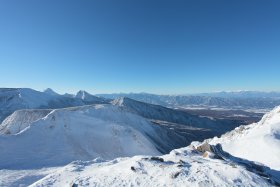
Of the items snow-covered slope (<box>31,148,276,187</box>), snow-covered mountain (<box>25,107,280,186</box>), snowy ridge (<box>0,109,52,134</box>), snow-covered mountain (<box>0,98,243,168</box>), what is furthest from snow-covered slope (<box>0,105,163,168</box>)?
snowy ridge (<box>0,109,52,134</box>)

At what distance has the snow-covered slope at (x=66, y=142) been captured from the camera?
41416mm

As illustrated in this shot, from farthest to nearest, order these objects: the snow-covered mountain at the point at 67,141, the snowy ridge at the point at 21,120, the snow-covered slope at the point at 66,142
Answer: the snowy ridge at the point at 21,120 → the snow-covered mountain at the point at 67,141 → the snow-covered slope at the point at 66,142

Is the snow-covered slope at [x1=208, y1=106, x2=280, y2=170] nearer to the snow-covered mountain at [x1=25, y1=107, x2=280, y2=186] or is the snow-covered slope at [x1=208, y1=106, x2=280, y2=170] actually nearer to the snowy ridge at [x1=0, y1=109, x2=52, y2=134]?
the snow-covered mountain at [x1=25, y1=107, x2=280, y2=186]

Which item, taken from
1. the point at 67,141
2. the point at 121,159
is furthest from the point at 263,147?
the point at 67,141

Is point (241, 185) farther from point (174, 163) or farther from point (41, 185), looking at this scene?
point (41, 185)

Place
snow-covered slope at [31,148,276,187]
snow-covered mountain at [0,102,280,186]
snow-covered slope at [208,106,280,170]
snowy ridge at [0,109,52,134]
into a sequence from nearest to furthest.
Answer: snow-covered slope at [31,148,276,187], snow-covered mountain at [0,102,280,186], snow-covered slope at [208,106,280,170], snowy ridge at [0,109,52,134]

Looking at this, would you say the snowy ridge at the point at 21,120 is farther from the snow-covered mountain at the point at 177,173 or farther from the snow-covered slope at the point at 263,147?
the snow-covered slope at the point at 263,147

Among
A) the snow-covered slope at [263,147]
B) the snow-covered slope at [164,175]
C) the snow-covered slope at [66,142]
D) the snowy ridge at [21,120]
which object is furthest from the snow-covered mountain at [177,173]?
the snowy ridge at [21,120]

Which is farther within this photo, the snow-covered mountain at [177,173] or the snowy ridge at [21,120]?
the snowy ridge at [21,120]

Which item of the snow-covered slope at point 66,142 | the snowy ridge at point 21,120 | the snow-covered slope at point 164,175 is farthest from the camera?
the snowy ridge at point 21,120

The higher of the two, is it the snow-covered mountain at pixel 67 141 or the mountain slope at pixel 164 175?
the mountain slope at pixel 164 175

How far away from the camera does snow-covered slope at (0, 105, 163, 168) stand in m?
41.4

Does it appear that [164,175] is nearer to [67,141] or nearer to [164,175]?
[164,175]

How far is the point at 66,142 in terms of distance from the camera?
52688 millimetres
